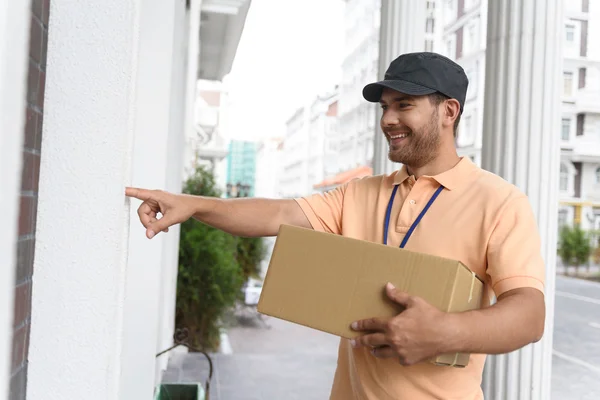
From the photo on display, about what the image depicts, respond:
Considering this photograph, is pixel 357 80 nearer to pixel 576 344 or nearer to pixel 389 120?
pixel 576 344

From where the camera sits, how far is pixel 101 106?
1.13 m

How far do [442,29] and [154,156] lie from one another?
30.6m

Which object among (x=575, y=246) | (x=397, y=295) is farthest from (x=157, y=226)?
(x=575, y=246)

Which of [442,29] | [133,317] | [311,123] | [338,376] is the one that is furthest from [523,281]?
[311,123]

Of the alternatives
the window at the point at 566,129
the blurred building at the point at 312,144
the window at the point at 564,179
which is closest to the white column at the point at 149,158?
the window at the point at 566,129

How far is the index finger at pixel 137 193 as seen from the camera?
1.26 meters

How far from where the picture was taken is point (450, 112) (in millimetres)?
1397

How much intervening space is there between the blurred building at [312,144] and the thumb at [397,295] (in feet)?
143

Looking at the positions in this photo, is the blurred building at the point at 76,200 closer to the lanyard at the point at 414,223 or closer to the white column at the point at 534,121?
the lanyard at the point at 414,223

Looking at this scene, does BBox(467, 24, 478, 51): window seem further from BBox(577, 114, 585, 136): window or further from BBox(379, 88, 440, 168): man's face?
BBox(379, 88, 440, 168): man's face

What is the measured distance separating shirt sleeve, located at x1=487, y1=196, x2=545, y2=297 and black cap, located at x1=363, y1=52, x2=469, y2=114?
0.29 m

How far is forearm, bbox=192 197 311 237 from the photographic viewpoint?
1495 millimetres

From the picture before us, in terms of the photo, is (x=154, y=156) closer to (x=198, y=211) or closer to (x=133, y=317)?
(x=133, y=317)

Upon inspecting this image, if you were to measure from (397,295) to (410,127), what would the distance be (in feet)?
1.43
